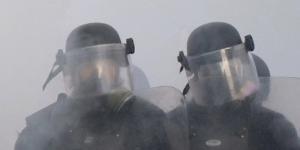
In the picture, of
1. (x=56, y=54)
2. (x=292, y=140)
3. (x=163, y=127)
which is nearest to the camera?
(x=292, y=140)

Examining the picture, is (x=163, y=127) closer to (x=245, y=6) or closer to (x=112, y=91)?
(x=112, y=91)

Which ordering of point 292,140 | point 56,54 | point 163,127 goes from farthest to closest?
point 56,54
point 163,127
point 292,140

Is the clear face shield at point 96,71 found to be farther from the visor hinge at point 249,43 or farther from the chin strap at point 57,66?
the visor hinge at point 249,43

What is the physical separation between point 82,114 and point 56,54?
26 cm

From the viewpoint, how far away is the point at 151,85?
1.47m

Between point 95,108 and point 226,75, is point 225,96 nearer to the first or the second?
point 226,75

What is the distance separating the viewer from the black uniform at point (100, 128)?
123 centimetres

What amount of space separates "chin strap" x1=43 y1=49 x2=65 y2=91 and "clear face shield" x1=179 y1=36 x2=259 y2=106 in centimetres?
44

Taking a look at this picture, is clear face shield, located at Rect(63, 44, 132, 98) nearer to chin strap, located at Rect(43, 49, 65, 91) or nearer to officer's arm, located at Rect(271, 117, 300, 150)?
chin strap, located at Rect(43, 49, 65, 91)

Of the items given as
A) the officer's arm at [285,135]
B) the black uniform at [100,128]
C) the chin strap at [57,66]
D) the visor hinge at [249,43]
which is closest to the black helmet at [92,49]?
the chin strap at [57,66]

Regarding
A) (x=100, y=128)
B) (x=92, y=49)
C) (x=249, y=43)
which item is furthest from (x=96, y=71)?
(x=249, y=43)

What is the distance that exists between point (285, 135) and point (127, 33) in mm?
638

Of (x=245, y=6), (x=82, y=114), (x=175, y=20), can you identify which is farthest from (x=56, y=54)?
(x=245, y=6)

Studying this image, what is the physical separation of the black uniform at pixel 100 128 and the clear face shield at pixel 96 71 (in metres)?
0.04
